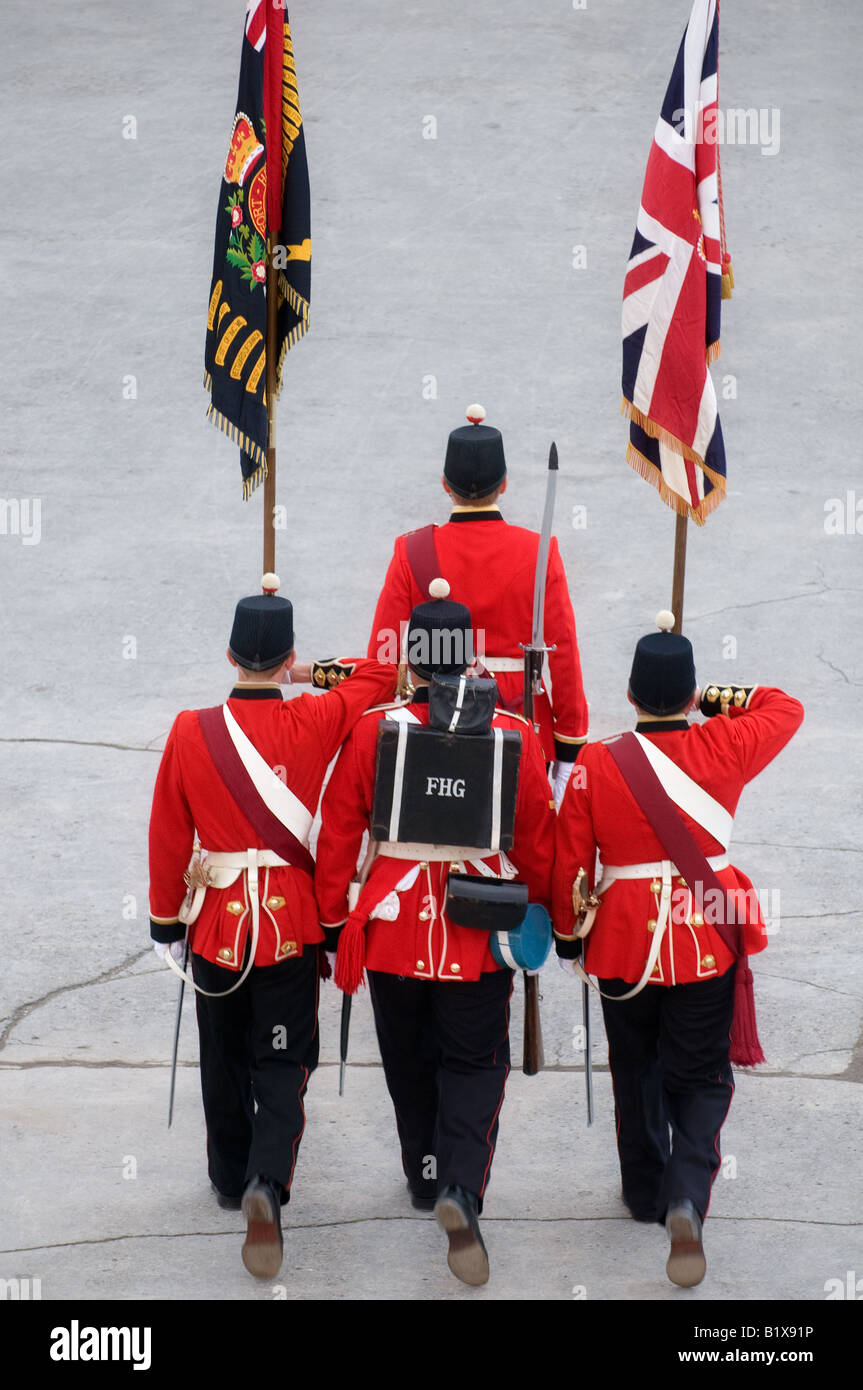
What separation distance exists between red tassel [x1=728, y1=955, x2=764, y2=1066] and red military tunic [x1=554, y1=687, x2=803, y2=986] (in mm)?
63

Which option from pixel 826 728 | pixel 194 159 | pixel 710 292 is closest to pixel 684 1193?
pixel 710 292

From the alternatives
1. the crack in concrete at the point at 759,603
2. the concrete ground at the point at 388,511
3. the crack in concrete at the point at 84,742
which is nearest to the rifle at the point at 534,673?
the concrete ground at the point at 388,511

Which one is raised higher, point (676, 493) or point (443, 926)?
point (676, 493)

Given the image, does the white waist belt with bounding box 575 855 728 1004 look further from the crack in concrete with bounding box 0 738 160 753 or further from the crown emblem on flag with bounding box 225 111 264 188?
the crack in concrete with bounding box 0 738 160 753

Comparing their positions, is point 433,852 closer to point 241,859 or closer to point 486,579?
point 241,859

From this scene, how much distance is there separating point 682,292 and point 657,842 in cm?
181

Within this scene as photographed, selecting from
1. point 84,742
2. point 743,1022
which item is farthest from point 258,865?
point 84,742

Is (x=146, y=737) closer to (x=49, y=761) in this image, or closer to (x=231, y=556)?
(x=49, y=761)

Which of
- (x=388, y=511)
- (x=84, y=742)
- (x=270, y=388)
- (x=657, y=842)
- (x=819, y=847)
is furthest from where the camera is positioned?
(x=388, y=511)

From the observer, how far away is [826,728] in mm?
7824

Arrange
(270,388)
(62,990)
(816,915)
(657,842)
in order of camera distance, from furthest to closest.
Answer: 1. (816,915)
2. (62,990)
3. (270,388)
4. (657,842)

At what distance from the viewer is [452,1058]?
15.2 feet

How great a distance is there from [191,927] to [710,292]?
242 centimetres

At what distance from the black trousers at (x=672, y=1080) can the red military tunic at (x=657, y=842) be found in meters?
0.08
